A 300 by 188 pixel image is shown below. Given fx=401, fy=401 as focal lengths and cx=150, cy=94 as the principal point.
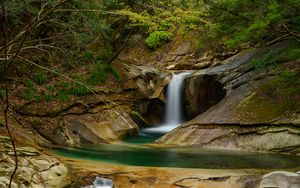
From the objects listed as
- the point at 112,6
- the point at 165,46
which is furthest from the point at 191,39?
the point at 112,6

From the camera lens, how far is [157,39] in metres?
27.2

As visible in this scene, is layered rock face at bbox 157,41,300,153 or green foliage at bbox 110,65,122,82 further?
green foliage at bbox 110,65,122,82

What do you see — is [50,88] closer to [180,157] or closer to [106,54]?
[106,54]

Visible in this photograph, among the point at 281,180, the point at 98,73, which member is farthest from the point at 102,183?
the point at 98,73

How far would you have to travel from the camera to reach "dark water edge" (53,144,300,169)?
10289 millimetres

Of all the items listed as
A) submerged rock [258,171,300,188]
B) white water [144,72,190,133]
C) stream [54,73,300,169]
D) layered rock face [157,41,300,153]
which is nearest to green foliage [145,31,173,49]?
white water [144,72,190,133]

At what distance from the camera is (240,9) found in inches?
519

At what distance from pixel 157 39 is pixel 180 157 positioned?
16688 millimetres

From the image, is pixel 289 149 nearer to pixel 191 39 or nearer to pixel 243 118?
pixel 243 118

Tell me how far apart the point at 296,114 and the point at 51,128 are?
8160 millimetres

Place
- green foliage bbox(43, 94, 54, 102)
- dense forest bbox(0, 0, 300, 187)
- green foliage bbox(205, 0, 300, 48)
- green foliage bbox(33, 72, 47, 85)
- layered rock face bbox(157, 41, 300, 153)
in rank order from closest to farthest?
1. green foliage bbox(205, 0, 300, 48)
2. dense forest bbox(0, 0, 300, 187)
3. layered rock face bbox(157, 41, 300, 153)
4. green foliage bbox(43, 94, 54, 102)
5. green foliage bbox(33, 72, 47, 85)

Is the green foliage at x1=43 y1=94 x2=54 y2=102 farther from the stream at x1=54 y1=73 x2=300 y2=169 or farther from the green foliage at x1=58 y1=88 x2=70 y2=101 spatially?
the stream at x1=54 y1=73 x2=300 y2=169

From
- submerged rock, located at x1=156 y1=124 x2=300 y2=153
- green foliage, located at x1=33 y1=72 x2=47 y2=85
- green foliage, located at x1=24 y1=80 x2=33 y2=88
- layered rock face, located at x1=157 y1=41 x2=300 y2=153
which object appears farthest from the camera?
green foliage, located at x1=33 y1=72 x2=47 y2=85

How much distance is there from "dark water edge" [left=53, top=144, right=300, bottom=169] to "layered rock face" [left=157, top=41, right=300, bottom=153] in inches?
29.2
